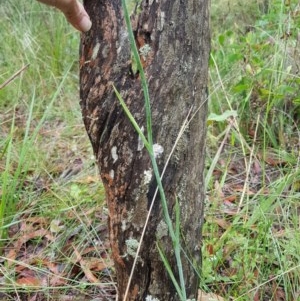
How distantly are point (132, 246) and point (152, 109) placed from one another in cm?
31

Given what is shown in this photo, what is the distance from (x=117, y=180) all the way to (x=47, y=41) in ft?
8.08

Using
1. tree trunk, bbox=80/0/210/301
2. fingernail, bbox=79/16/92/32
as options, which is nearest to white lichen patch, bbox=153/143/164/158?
tree trunk, bbox=80/0/210/301

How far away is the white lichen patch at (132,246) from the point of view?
3.31 feet

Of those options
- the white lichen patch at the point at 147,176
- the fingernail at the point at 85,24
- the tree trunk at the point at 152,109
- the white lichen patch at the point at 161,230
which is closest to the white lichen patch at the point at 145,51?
the tree trunk at the point at 152,109

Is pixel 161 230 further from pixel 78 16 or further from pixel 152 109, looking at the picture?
pixel 78 16

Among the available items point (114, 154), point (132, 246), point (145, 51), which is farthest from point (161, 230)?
point (145, 51)

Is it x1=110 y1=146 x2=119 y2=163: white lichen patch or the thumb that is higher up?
the thumb

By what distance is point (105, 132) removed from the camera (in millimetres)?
985

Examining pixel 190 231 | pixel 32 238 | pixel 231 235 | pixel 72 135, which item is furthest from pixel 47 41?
pixel 190 231

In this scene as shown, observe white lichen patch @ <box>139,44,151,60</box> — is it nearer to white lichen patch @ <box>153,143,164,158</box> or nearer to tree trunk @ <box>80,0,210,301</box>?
tree trunk @ <box>80,0,210,301</box>

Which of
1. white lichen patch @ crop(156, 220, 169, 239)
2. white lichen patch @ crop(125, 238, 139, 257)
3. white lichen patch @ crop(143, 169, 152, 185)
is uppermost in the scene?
white lichen patch @ crop(143, 169, 152, 185)

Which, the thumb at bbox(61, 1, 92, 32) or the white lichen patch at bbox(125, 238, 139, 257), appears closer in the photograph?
the thumb at bbox(61, 1, 92, 32)

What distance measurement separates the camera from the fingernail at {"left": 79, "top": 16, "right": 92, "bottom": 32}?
928 millimetres

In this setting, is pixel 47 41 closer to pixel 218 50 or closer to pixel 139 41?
pixel 218 50
